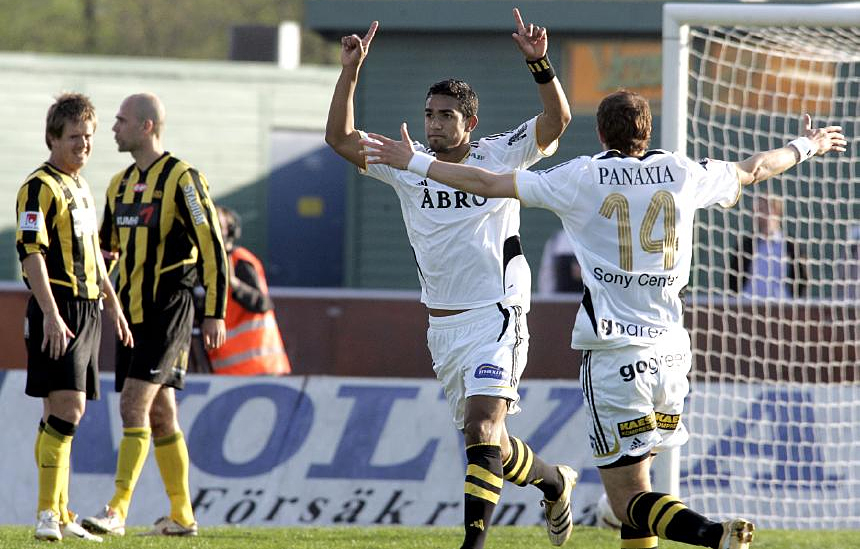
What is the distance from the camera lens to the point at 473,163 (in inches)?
256

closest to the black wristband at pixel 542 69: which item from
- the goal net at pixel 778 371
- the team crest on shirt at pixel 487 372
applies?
the team crest on shirt at pixel 487 372

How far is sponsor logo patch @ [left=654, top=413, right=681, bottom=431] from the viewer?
5.57 m

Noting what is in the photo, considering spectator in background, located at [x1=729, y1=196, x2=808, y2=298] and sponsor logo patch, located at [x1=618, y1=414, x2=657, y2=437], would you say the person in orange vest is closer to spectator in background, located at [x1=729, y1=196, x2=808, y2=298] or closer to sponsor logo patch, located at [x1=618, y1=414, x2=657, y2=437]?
spectator in background, located at [x1=729, y1=196, x2=808, y2=298]

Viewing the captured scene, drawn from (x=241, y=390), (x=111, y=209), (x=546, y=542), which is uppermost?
(x=111, y=209)

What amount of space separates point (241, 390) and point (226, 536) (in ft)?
6.43

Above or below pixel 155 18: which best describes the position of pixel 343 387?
below

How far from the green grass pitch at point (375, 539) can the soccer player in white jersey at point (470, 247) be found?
1260 mm

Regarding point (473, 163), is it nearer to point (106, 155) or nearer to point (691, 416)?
point (691, 416)

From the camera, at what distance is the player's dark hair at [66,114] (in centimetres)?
685

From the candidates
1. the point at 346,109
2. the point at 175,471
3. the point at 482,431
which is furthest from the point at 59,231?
the point at 482,431

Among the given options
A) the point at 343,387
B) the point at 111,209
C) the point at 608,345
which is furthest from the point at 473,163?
the point at 343,387

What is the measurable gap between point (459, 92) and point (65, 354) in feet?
7.60

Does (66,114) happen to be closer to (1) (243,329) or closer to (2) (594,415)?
(2) (594,415)

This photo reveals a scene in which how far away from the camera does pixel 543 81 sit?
20.4ft
